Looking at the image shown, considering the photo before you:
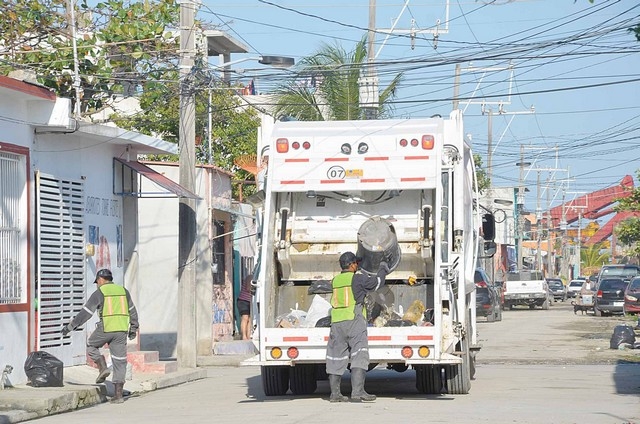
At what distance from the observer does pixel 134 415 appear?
1382 cm

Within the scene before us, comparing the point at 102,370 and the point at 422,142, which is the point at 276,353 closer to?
the point at 422,142

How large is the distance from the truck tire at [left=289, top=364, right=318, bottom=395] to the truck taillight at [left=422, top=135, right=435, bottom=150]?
128 inches

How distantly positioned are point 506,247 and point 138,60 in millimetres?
67330

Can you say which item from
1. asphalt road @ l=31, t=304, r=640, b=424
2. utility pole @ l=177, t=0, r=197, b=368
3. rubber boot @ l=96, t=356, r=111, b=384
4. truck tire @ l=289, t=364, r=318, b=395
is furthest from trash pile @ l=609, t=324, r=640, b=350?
rubber boot @ l=96, t=356, r=111, b=384

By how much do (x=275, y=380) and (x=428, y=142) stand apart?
362cm

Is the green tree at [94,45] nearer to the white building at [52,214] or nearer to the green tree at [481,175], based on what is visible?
the white building at [52,214]

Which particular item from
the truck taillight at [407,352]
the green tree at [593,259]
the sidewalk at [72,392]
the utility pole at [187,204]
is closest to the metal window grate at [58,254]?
the sidewalk at [72,392]

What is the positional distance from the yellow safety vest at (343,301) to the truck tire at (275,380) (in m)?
1.64

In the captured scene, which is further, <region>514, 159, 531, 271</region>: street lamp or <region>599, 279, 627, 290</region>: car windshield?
<region>514, 159, 531, 271</region>: street lamp

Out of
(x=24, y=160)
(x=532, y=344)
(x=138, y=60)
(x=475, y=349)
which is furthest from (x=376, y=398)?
(x=532, y=344)

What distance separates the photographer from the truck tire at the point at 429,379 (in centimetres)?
1519

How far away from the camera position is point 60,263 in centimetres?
1830

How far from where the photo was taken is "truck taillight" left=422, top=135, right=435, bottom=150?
47.4 ft

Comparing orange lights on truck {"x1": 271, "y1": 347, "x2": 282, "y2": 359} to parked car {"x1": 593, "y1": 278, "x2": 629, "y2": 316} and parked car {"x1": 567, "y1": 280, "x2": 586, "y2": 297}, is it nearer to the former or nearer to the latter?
parked car {"x1": 593, "y1": 278, "x2": 629, "y2": 316}
